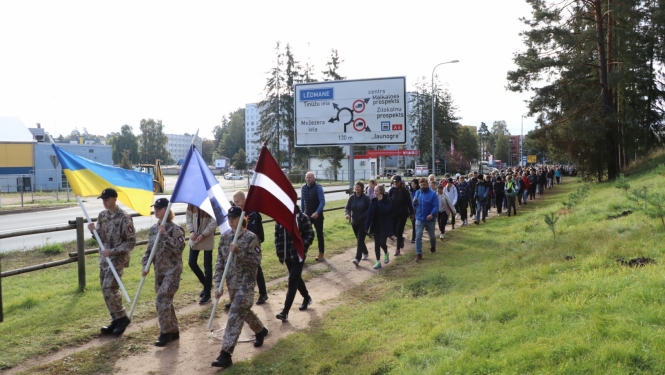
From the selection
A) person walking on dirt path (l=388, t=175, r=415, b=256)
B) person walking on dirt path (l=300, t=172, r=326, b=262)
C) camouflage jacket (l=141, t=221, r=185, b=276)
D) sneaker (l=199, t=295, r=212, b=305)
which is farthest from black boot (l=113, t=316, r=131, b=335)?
person walking on dirt path (l=388, t=175, r=415, b=256)

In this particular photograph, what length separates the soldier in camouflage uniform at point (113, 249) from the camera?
22.9 feet

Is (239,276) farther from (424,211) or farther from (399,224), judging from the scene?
(399,224)

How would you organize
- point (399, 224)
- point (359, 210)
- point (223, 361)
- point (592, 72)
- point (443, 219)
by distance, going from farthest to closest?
point (592, 72), point (443, 219), point (399, 224), point (359, 210), point (223, 361)

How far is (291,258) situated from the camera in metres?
7.84

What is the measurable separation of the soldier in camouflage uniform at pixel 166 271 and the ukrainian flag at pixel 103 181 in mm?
1386

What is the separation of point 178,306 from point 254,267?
282cm

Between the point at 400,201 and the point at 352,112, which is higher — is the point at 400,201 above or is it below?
below

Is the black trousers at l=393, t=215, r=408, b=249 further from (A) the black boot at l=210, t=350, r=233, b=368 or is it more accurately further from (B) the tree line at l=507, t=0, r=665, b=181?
(B) the tree line at l=507, t=0, r=665, b=181

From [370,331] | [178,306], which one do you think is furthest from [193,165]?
[370,331]

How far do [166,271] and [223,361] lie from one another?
59.1 inches

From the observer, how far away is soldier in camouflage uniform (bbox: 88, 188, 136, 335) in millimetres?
6965

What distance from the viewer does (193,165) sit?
7.30 meters

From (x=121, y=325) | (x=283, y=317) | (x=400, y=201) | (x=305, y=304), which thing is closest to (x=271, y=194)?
(x=283, y=317)

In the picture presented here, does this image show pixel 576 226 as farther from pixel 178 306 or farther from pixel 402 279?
pixel 178 306
